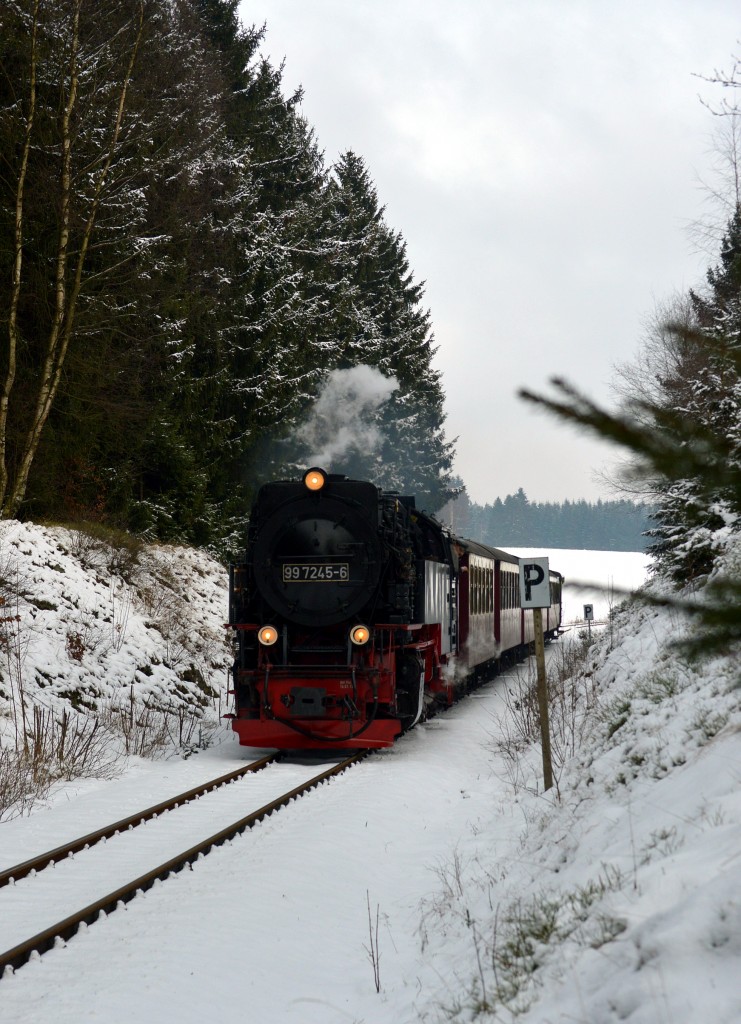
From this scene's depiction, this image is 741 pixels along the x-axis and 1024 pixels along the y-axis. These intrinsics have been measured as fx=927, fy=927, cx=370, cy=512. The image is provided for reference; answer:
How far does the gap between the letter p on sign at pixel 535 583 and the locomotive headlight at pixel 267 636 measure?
12.3 feet

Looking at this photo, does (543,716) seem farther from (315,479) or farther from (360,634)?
(315,479)

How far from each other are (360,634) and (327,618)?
542 mm

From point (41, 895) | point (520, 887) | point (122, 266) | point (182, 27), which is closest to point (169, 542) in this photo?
point (122, 266)

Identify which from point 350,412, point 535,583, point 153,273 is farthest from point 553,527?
point 535,583

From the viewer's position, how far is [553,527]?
136 m

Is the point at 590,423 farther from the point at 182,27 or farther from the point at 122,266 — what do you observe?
the point at 182,27

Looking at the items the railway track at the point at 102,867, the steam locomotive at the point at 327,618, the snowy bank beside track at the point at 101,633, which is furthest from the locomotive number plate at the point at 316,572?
the railway track at the point at 102,867

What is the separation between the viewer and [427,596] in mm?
12383

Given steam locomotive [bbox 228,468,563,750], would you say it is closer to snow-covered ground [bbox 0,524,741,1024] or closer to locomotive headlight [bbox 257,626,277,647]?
locomotive headlight [bbox 257,626,277,647]

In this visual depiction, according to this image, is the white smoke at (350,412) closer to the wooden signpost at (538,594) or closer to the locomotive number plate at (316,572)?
the locomotive number plate at (316,572)

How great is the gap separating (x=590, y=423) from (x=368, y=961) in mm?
4089

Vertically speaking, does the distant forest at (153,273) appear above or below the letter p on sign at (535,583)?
above

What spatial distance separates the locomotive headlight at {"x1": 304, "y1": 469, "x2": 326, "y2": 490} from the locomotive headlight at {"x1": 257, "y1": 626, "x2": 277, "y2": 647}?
5.91 feet

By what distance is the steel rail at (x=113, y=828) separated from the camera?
6316 millimetres
